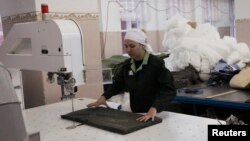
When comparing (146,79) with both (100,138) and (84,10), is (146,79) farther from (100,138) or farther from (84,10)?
(84,10)

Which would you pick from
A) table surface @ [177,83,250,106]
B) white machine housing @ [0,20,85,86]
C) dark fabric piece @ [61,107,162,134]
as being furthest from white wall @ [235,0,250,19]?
white machine housing @ [0,20,85,86]

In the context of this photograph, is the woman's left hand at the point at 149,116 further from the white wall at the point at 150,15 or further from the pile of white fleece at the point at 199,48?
the white wall at the point at 150,15

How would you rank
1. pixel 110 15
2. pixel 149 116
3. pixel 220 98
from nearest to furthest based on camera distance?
1. pixel 149 116
2. pixel 220 98
3. pixel 110 15

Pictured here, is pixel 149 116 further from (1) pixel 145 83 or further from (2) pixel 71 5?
(2) pixel 71 5

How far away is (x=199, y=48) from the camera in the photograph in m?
3.48

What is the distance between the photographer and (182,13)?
19.0 ft

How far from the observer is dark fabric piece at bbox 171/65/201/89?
10.6 ft

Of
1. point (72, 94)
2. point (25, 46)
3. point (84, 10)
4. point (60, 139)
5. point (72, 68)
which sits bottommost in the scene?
Answer: point (60, 139)

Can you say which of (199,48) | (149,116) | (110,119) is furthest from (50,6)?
(199,48)

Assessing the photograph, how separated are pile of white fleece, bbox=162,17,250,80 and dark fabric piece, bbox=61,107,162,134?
5.86 ft

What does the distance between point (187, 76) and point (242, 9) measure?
2.98 metres

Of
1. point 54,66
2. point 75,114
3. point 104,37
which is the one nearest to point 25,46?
point 54,66

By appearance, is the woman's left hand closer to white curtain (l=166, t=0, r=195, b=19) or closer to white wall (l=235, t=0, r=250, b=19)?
white curtain (l=166, t=0, r=195, b=19)

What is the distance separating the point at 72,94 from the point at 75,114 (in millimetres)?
268
